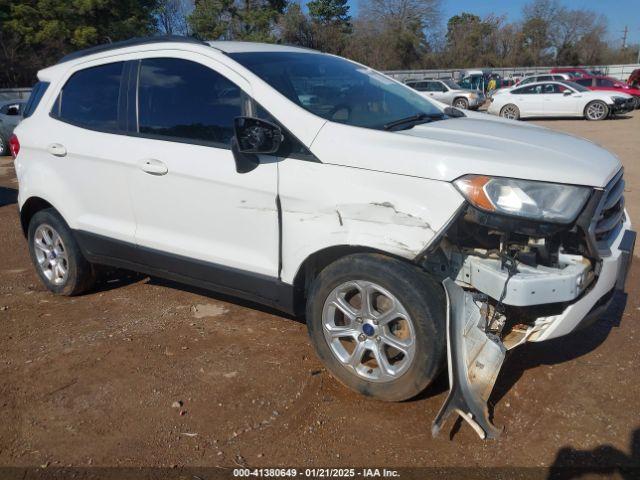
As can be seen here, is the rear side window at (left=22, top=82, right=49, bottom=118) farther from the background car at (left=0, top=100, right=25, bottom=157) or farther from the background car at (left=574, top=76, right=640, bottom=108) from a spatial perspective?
the background car at (left=574, top=76, right=640, bottom=108)

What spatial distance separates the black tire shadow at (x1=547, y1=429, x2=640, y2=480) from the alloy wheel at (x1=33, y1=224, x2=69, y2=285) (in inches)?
148

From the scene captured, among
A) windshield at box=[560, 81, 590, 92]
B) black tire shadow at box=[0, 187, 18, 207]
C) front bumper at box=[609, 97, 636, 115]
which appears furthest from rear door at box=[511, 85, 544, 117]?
black tire shadow at box=[0, 187, 18, 207]

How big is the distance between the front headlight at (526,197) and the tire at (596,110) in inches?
802

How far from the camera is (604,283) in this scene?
293 centimetres

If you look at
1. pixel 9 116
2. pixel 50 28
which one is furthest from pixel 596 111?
pixel 50 28

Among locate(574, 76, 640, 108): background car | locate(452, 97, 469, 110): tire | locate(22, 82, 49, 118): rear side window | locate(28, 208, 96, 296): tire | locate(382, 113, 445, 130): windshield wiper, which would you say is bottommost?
locate(452, 97, 469, 110): tire

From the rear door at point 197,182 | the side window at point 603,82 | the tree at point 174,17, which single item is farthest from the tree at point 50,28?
the rear door at point 197,182

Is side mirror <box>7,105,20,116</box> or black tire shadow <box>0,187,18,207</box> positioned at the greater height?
side mirror <box>7,105,20,116</box>

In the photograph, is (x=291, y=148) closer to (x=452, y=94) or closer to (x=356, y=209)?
(x=356, y=209)

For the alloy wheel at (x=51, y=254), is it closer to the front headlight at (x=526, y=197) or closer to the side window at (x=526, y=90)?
the front headlight at (x=526, y=197)

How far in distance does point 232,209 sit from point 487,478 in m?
1.96

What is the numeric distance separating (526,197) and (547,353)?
56.3 inches

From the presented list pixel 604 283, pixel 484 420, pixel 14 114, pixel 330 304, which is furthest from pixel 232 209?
pixel 14 114

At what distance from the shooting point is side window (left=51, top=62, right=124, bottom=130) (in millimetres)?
4078
